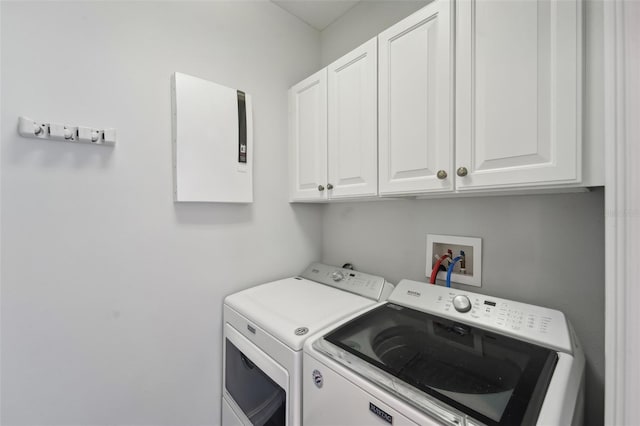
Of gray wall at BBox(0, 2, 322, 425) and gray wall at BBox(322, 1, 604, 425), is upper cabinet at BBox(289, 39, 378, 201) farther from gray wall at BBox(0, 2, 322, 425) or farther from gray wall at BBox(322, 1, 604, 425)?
gray wall at BBox(322, 1, 604, 425)

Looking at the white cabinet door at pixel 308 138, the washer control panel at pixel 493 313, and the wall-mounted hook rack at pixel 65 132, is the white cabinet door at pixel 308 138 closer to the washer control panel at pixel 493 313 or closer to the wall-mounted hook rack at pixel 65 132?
the washer control panel at pixel 493 313

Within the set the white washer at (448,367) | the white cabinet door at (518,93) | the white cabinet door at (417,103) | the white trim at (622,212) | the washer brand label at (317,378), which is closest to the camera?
the white trim at (622,212)

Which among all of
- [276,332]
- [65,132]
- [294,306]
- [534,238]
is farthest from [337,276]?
[65,132]

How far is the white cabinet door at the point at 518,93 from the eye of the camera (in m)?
0.70

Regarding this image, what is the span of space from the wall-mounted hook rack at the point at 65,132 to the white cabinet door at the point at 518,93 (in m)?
1.41

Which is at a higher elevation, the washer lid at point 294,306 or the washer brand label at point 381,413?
the washer lid at point 294,306

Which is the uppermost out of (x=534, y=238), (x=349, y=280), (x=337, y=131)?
(x=337, y=131)

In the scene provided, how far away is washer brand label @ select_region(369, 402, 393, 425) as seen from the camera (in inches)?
24.5

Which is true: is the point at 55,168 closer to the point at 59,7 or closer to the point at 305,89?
the point at 59,7

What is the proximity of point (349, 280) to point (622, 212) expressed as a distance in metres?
1.11

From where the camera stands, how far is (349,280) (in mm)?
1436

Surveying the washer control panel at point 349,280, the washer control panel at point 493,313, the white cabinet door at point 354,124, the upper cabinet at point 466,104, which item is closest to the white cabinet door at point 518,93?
the upper cabinet at point 466,104

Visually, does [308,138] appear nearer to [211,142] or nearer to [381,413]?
[211,142]

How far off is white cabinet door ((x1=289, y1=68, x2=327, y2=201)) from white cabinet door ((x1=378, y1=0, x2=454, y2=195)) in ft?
1.25
